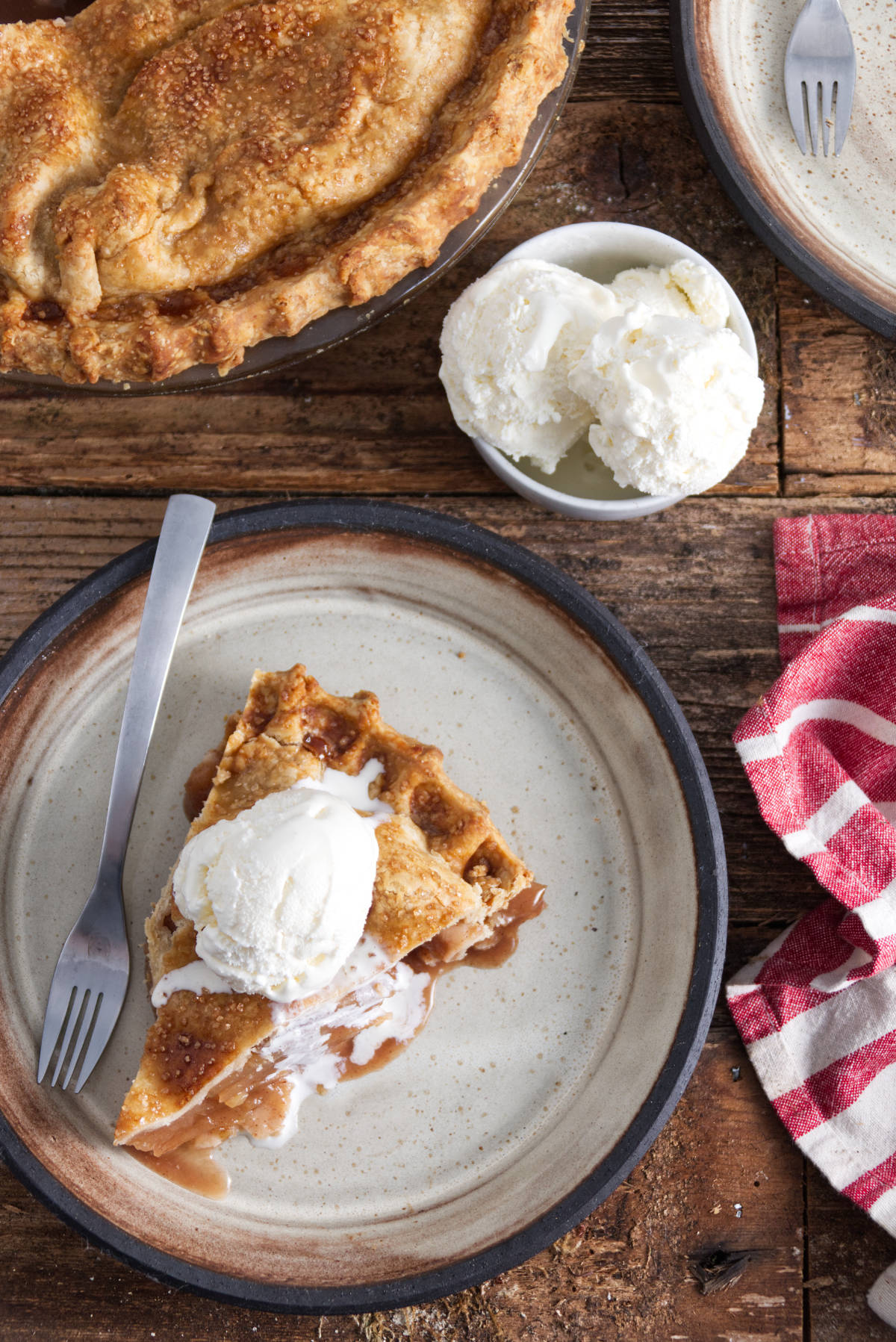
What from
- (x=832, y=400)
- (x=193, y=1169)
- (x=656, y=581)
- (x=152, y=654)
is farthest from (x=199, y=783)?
(x=832, y=400)

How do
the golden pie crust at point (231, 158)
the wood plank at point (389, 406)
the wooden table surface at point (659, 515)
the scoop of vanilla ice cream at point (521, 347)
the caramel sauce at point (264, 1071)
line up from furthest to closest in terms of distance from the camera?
1. the wood plank at point (389, 406)
2. the wooden table surface at point (659, 515)
3. the caramel sauce at point (264, 1071)
4. the scoop of vanilla ice cream at point (521, 347)
5. the golden pie crust at point (231, 158)

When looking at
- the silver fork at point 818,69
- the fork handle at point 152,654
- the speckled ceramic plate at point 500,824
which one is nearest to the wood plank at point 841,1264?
the speckled ceramic plate at point 500,824

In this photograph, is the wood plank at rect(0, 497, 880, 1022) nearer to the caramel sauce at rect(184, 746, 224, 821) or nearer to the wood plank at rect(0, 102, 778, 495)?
the wood plank at rect(0, 102, 778, 495)

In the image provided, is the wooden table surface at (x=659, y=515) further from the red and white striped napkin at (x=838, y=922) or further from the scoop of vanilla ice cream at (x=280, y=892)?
the scoop of vanilla ice cream at (x=280, y=892)

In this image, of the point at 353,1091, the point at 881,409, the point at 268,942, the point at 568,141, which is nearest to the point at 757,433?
the point at 881,409

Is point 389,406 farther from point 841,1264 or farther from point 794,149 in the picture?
point 841,1264

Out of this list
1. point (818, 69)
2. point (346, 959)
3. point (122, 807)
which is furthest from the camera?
point (818, 69)

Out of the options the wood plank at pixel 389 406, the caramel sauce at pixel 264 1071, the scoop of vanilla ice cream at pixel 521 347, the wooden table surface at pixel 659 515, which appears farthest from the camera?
the wood plank at pixel 389 406
